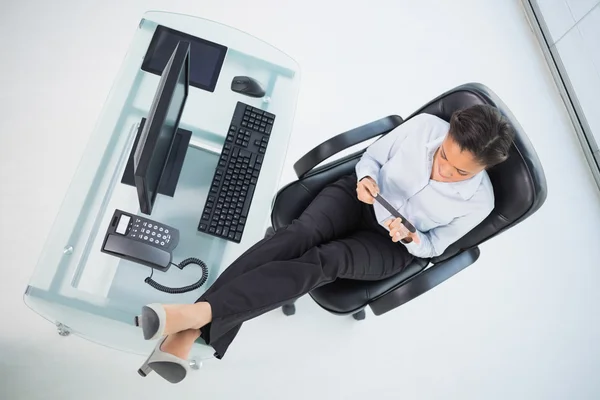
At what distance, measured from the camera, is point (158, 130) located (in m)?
1.11

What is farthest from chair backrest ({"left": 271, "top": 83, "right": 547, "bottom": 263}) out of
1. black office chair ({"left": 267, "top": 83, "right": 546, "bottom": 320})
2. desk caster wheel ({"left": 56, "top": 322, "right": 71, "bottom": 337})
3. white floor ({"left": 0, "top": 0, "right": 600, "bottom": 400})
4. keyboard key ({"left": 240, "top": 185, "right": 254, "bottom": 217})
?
desk caster wheel ({"left": 56, "top": 322, "right": 71, "bottom": 337})

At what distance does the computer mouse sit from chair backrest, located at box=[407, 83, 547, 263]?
0.59 metres

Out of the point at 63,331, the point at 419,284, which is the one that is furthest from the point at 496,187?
the point at 63,331

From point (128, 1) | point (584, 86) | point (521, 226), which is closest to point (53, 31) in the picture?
point (128, 1)

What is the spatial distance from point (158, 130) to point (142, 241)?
0.36m

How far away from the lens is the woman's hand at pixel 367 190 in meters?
1.44

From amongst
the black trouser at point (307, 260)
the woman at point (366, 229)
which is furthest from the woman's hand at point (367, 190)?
the black trouser at point (307, 260)

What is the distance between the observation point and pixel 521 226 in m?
2.35

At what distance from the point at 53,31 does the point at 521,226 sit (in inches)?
98.0

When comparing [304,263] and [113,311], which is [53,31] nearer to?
[113,311]

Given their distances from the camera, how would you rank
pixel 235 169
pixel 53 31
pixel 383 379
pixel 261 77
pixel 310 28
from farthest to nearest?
pixel 310 28 < pixel 53 31 < pixel 383 379 < pixel 261 77 < pixel 235 169

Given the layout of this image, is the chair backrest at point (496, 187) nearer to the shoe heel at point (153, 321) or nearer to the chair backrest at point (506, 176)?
the chair backrest at point (506, 176)

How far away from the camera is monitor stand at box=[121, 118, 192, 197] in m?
1.42

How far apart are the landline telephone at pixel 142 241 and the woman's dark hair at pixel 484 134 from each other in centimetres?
84
